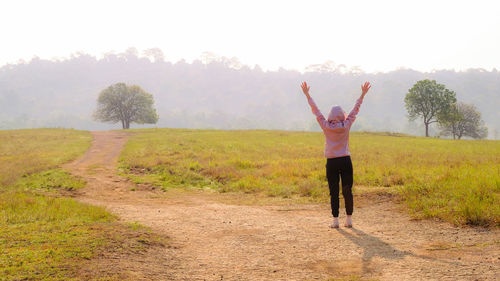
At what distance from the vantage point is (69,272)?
4.59 m

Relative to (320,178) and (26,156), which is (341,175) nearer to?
(320,178)

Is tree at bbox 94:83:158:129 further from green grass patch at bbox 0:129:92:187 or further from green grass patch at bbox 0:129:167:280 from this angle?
green grass patch at bbox 0:129:167:280

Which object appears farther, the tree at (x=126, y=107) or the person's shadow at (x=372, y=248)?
the tree at (x=126, y=107)

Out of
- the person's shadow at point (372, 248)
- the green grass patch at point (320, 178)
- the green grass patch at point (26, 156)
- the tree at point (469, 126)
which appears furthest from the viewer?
the tree at point (469, 126)

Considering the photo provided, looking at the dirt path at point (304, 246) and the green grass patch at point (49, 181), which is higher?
the green grass patch at point (49, 181)

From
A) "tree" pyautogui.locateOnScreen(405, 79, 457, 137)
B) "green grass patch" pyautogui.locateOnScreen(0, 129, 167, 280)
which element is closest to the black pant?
"green grass patch" pyautogui.locateOnScreen(0, 129, 167, 280)

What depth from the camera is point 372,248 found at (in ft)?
20.4

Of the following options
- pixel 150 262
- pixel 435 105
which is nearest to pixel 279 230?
pixel 150 262

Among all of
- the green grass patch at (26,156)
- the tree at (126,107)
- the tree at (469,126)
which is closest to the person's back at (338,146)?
the green grass patch at (26,156)

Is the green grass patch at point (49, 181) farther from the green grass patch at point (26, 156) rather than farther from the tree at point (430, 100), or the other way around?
the tree at point (430, 100)

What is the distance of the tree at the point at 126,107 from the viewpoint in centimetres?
6812

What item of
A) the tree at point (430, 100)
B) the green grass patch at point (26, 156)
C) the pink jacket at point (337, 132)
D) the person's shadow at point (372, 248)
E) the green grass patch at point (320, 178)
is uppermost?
the tree at point (430, 100)

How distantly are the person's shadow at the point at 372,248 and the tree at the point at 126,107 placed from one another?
66541mm

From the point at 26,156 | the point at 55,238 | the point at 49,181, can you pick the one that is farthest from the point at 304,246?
the point at 26,156
